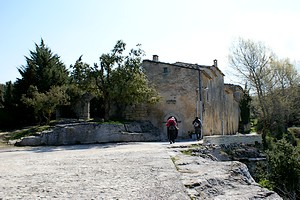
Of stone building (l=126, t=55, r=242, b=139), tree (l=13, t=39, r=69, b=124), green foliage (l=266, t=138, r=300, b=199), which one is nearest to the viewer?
green foliage (l=266, t=138, r=300, b=199)

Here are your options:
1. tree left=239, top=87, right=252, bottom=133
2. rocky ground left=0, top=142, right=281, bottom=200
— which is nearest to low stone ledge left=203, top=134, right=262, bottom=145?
rocky ground left=0, top=142, right=281, bottom=200

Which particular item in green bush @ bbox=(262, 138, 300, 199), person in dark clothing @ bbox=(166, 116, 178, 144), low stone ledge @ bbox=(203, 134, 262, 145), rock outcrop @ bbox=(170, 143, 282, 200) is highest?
person in dark clothing @ bbox=(166, 116, 178, 144)

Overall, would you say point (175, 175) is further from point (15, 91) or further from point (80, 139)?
point (15, 91)

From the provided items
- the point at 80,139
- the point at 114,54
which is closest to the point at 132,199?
the point at 80,139

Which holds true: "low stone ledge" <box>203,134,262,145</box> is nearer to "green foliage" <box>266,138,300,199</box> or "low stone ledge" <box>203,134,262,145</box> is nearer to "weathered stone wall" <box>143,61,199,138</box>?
"green foliage" <box>266,138,300,199</box>

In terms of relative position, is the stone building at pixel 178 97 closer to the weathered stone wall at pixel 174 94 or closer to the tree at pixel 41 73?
the weathered stone wall at pixel 174 94

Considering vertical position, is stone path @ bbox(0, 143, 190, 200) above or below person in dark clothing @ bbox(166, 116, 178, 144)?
below

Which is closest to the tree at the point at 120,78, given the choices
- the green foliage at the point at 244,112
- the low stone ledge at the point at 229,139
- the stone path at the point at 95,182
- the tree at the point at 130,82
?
the tree at the point at 130,82

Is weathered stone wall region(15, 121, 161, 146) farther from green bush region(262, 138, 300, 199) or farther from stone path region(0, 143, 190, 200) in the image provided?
stone path region(0, 143, 190, 200)

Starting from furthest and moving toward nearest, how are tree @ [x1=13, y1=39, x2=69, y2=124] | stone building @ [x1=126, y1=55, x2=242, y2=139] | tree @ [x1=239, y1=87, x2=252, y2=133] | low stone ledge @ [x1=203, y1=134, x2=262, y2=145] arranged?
tree @ [x1=239, y1=87, x2=252, y2=133], tree @ [x1=13, y1=39, x2=69, y2=124], stone building @ [x1=126, y1=55, x2=242, y2=139], low stone ledge @ [x1=203, y1=134, x2=262, y2=145]

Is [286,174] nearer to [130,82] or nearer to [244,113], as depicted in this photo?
[130,82]

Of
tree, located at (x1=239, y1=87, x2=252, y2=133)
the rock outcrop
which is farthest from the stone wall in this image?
tree, located at (x1=239, y1=87, x2=252, y2=133)

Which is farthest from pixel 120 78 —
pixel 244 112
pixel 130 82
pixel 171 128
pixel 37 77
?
pixel 244 112

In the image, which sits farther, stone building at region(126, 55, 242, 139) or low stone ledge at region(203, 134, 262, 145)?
stone building at region(126, 55, 242, 139)
